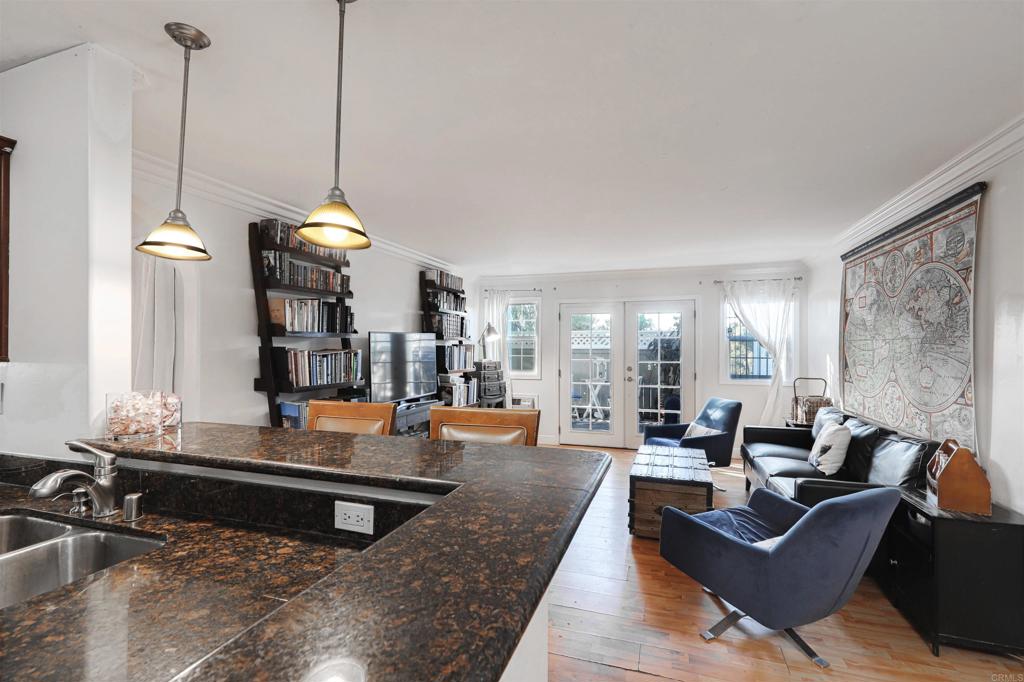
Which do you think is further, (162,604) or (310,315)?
(310,315)

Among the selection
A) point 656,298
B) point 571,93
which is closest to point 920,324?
point 571,93

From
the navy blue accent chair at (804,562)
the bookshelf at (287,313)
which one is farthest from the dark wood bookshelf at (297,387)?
the navy blue accent chair at (804,562)

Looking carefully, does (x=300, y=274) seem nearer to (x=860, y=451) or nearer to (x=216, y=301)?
(x=216, y=301)

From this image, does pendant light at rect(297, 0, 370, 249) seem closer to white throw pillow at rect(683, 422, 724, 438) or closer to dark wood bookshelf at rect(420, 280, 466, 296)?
dark wood bookshelf at rect(420, 280, 466, 296)

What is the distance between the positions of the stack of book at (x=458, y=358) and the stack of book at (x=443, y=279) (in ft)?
2.57

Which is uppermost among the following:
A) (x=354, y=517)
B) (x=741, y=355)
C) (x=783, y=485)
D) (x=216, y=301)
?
(x=216, y=301)

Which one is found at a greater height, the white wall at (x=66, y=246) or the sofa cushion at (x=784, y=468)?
the white wall at (x=66, y=246)

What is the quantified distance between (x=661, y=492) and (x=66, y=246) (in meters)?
3.39

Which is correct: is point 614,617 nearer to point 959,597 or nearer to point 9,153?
point 959,597

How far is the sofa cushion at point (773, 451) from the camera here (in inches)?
152

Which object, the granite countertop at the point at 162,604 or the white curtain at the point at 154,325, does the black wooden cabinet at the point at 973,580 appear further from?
the white curtain at the point at 154,325

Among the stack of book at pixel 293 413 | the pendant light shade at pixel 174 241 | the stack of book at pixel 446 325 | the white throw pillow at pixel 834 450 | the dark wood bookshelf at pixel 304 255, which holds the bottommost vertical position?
the white throw pillow at pixel 834 450

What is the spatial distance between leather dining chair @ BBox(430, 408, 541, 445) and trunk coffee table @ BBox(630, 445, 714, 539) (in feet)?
6.14

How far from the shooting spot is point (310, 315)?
3.57 meters
